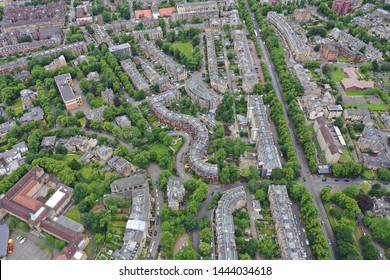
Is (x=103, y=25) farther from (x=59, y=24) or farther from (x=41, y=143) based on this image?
(x=41, y=143)

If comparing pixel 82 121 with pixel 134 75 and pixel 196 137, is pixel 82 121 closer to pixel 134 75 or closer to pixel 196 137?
pixel 134 75

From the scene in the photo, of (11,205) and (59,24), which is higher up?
(59,24)

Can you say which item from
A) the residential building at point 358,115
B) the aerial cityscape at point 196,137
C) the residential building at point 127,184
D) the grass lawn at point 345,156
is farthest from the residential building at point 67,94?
the residential building at point 358,115

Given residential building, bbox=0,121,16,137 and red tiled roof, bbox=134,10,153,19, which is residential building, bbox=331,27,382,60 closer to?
red tiled roof, bbox=134,10,153,19

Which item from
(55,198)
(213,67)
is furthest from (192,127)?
(55,198)

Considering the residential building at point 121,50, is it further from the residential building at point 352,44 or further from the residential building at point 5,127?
the residential building at point 352,44

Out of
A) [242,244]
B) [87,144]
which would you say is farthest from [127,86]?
[242,244]
